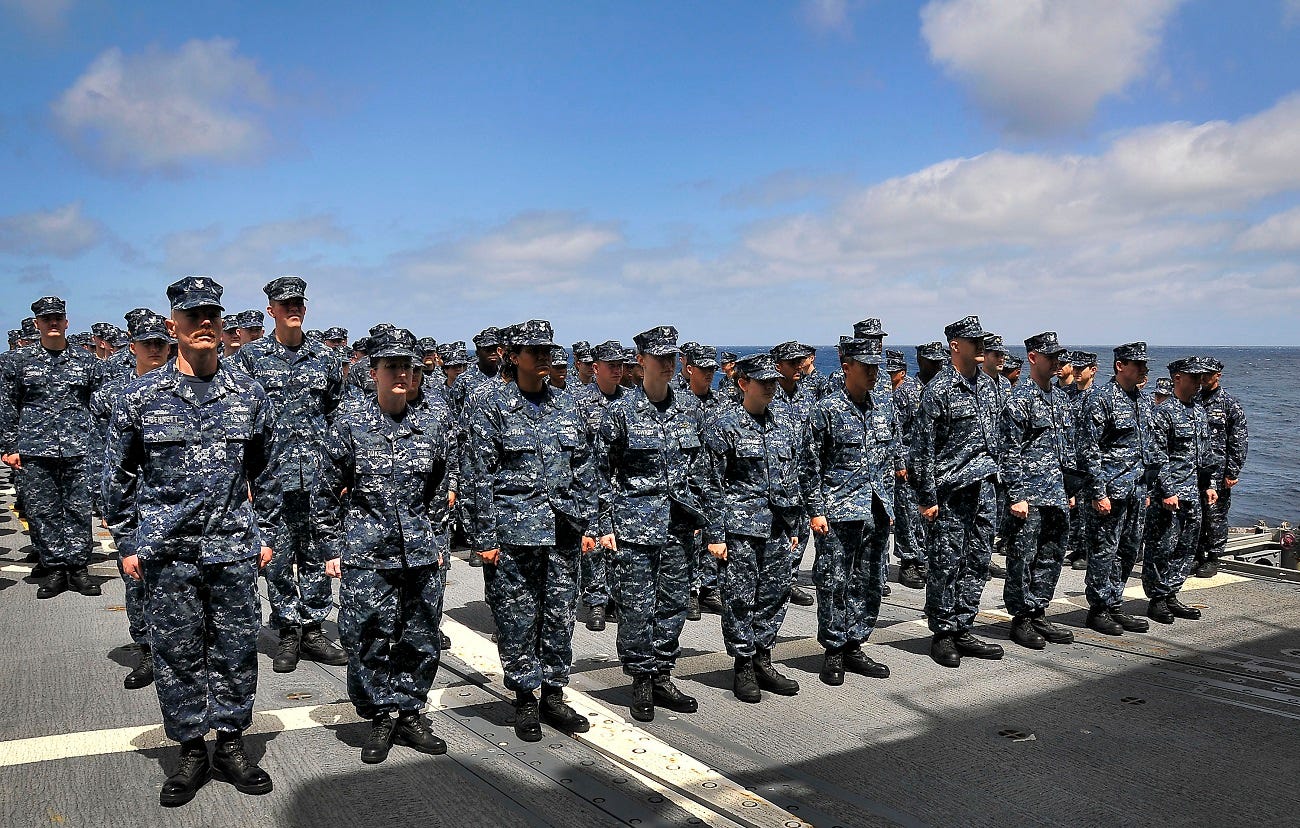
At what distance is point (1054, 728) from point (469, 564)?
6.31 m

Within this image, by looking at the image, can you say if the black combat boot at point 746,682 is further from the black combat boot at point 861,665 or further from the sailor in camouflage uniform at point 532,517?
the sailor in camouflage uniform at point 532,517

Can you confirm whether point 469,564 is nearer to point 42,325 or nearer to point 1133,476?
point 42,325

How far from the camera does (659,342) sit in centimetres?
568

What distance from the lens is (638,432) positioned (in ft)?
18.0

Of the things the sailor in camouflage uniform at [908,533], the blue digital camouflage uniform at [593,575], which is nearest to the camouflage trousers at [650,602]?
the blue digital camouflage uniform at [593,575]

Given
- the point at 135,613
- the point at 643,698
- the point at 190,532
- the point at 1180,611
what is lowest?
the point at 1180,611

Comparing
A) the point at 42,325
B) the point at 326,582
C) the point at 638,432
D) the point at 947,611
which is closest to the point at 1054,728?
the point at 947,611

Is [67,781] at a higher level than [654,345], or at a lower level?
lower

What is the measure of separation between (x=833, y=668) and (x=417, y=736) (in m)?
2.87

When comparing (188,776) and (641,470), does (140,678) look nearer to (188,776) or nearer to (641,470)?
(188,776)

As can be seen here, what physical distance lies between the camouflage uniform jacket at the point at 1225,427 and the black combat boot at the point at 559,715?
845 centimetres

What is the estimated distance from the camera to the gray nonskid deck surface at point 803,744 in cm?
406

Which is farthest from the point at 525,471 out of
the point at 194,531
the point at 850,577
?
the point at 850,577

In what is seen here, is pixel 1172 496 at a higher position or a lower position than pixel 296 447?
lower
